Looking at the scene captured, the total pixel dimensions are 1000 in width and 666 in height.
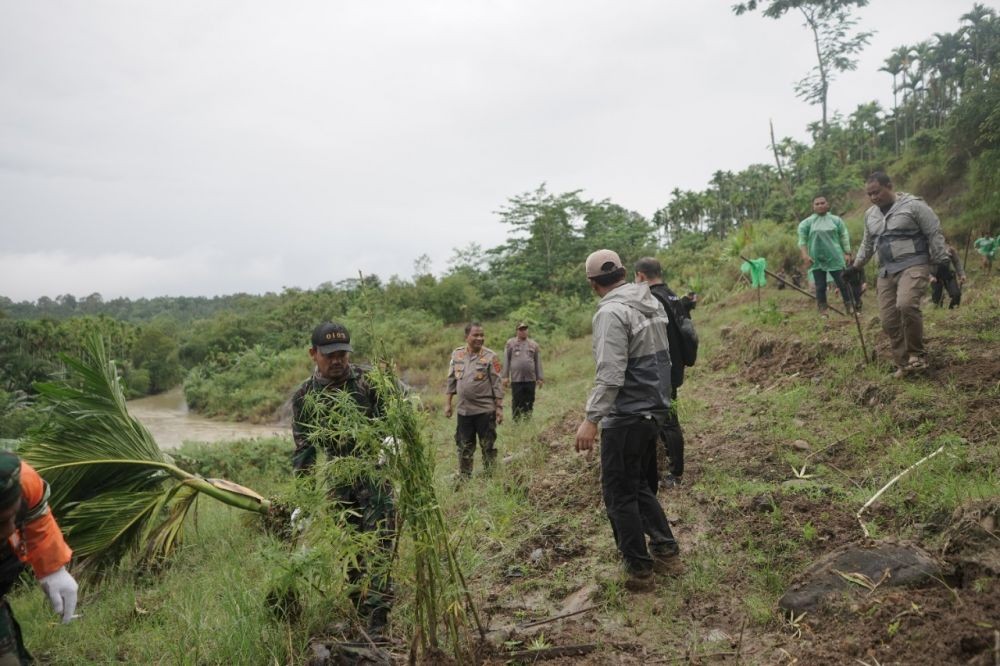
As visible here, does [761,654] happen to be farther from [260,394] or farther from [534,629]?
[260,394]

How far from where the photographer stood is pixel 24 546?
2545 millimetres

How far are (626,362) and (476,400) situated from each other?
3176 mm

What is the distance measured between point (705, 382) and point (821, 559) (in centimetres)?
503

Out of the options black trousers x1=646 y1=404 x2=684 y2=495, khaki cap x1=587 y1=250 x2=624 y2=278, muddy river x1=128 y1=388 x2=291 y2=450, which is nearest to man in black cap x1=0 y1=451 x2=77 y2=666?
khaki cap x1=587 y1=250 x2=624 y2=278

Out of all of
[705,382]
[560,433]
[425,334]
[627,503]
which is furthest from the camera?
[425,334]

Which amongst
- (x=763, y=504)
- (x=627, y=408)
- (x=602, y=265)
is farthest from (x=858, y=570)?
(x=602, y=265)

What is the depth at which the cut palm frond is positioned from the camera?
4.67 meters

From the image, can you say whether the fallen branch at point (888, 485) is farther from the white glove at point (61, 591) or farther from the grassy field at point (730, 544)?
the white glove at point (61, 591)

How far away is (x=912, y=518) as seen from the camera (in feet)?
11.1

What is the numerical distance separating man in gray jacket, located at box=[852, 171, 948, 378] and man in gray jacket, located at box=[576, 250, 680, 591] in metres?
2.98

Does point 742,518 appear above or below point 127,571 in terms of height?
above

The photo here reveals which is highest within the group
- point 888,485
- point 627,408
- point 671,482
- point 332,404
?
point 332,404

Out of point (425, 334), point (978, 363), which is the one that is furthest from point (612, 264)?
point (425, 334)

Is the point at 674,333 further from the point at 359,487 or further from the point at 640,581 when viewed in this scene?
the point at 359,487
